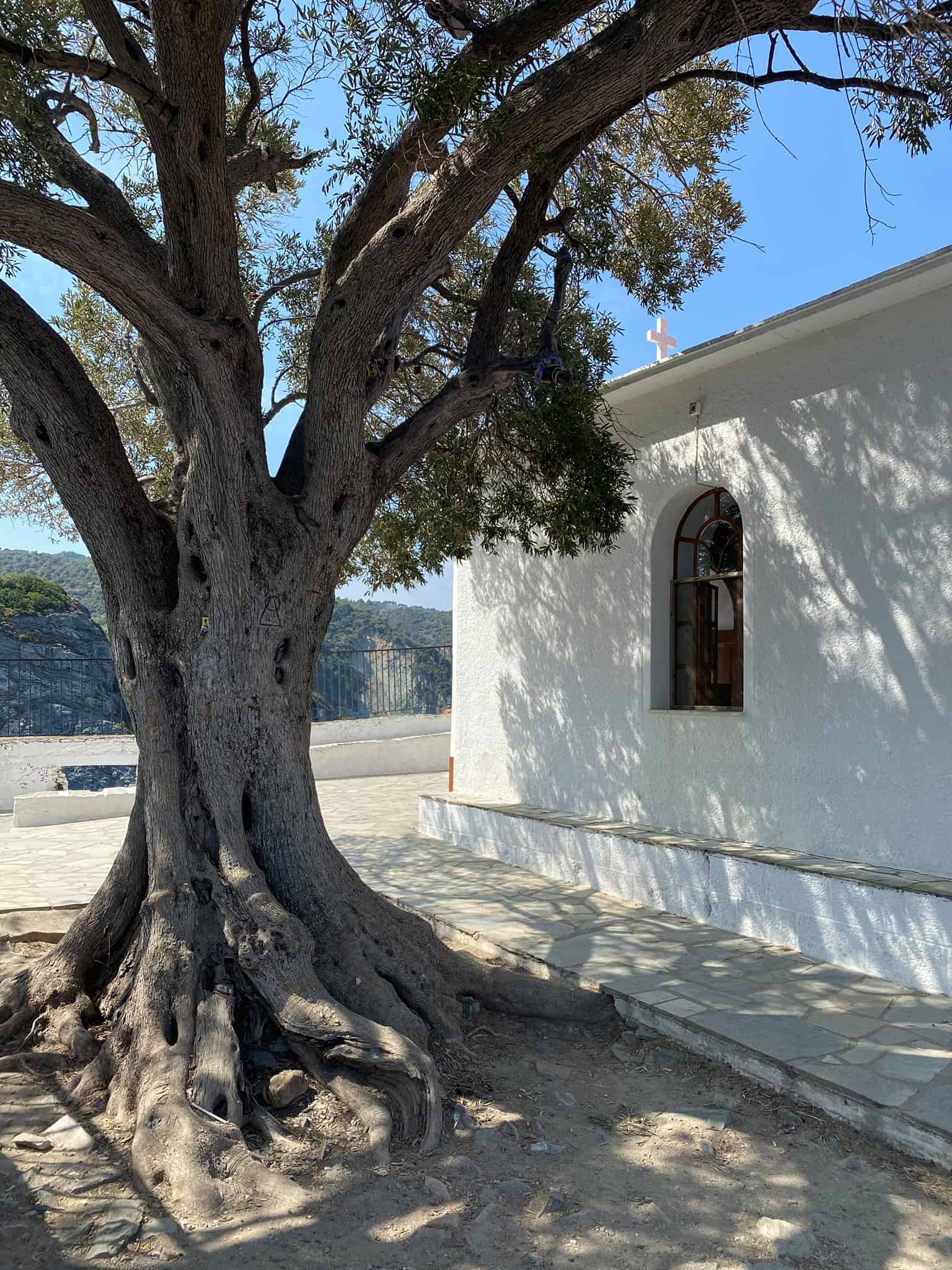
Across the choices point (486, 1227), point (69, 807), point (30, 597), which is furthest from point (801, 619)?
point (30, 597)

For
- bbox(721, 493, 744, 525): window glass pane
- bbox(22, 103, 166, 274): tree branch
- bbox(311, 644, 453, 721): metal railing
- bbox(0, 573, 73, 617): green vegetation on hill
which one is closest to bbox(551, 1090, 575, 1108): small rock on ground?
bbox(22, 103, 166, 274): tree branch

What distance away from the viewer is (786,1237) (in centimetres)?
322

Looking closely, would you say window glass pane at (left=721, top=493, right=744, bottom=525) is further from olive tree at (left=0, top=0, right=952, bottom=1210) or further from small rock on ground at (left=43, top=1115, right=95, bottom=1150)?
small rock on ground at (left=43, top=1115, right=95, bottom=1150)

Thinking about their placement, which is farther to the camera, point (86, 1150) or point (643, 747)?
point (643, 747)

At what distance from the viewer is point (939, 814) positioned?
6098 millimetres

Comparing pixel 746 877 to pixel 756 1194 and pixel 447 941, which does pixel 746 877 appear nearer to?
pixel 447 941

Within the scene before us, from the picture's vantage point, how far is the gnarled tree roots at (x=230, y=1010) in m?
3.73

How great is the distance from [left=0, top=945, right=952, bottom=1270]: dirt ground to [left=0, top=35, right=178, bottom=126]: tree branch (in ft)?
15.8

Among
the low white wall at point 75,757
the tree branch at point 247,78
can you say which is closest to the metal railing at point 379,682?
the low white wall at point 75,757

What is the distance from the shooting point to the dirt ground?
10.3 feet

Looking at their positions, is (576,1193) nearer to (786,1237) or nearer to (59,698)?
(786,1237)

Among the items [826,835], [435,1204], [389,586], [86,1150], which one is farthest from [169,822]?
[389,586]

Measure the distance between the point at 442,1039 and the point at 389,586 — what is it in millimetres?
5647

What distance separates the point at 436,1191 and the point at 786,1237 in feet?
4.11
